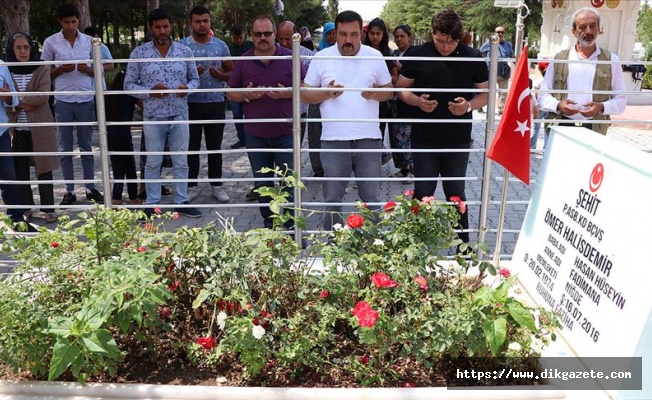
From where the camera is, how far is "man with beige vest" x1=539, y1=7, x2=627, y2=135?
5484 mm

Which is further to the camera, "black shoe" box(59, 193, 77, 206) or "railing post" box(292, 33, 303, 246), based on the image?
"black shoe" box(59, 193, 77, 206)

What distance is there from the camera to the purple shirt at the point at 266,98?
6035mm

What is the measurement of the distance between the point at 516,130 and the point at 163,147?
3716 millimetres

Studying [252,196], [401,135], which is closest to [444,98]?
[252,196]

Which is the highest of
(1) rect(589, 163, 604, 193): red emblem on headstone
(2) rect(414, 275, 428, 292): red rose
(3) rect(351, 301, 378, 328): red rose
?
(1) rect(589, 163, 604, 193): red emblem on headstone

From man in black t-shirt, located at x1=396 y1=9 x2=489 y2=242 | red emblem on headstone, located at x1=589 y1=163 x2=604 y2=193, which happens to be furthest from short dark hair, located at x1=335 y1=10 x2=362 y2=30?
red emblem on headstone, located at x1=589 y1=163 x2=604 y2=193

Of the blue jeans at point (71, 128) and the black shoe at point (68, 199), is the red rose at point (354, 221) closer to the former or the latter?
the blue jeans at point (71, 128)

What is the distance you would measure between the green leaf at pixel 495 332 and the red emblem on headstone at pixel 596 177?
105 centimetres

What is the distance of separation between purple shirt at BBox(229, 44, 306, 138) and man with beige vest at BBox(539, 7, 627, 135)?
223 centimetres

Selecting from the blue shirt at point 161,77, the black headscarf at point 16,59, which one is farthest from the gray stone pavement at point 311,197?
the black headscarf at point 16,59

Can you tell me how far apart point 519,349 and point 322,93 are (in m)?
2.59

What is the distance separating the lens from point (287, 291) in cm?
362

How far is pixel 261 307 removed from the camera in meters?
3.37

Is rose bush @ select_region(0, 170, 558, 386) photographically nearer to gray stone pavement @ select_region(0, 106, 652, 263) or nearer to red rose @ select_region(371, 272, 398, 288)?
red rose @ select_region(371, 272, 398, 288)
